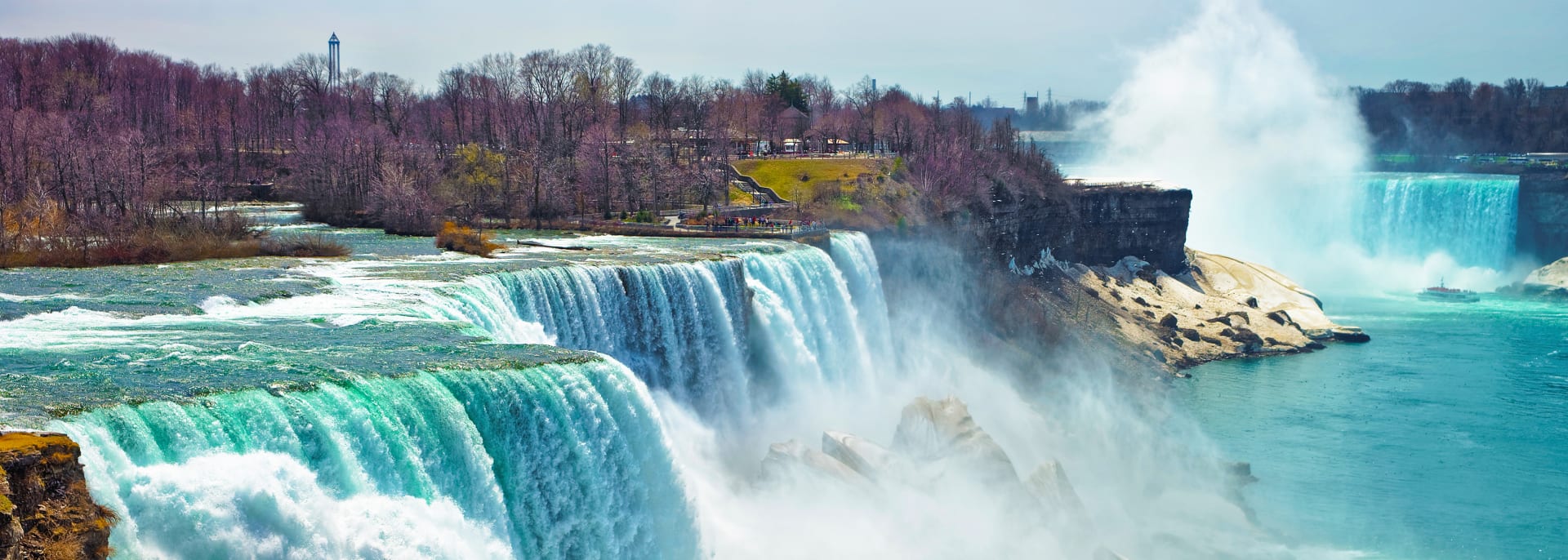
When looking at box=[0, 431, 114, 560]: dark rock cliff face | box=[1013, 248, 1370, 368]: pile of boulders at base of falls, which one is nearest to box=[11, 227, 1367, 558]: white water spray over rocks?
box=[0, 431, 114, 560]: dark rock cliff face

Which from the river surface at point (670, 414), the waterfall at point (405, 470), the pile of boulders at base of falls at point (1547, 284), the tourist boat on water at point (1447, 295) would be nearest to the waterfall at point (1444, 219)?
the pile of boulders at base of falls at point (1547, 284)

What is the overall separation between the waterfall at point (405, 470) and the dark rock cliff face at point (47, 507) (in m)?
0.40

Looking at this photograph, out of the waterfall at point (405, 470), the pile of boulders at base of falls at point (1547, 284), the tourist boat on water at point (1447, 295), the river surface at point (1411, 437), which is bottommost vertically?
the river surface at point (1411, 437)

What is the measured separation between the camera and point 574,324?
3016 centimetres

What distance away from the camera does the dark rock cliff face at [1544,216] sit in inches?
3405

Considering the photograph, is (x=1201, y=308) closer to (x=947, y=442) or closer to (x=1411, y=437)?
(x=1411, y=437)

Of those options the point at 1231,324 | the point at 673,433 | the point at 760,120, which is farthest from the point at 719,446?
the point at 760,120

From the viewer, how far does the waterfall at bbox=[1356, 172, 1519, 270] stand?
88688mm

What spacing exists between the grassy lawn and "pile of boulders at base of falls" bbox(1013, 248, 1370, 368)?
10197 millimetres

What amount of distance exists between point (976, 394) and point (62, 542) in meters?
34.4

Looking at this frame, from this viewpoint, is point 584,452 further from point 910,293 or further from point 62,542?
point 910,293

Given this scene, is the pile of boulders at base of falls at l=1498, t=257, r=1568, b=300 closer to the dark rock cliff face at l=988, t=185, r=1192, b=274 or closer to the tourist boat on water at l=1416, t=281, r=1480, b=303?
the tourist boat on water at l=1416, t=281, r=1480, b=303

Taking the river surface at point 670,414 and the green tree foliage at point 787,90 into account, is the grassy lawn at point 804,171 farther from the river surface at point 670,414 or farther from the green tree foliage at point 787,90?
the green tree foliage at point 787,90

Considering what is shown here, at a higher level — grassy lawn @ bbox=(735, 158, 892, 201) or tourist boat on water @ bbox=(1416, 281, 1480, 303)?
grassy lawn @ bbox=(735, 158, 892, 201)
